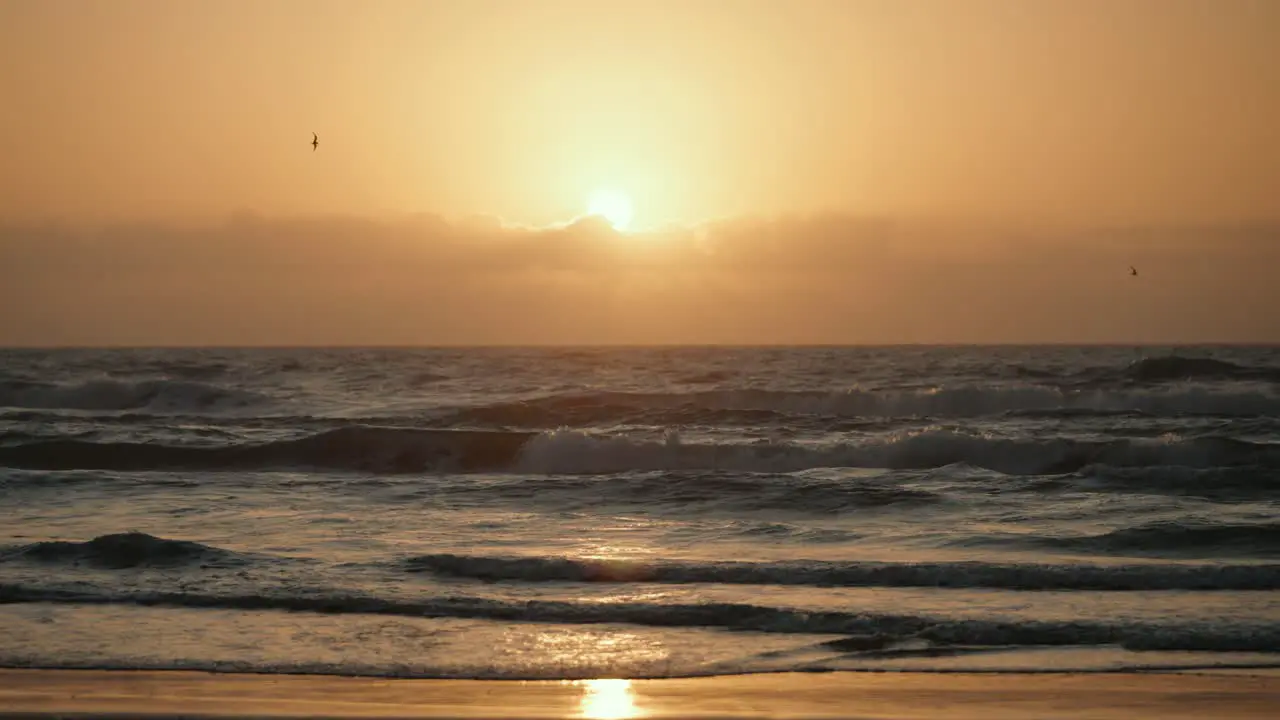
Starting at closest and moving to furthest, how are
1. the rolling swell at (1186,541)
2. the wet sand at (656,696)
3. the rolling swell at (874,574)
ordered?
the wet sand at (656,696), the rolling swell at (874,574), the rolling swell at (1186,541)

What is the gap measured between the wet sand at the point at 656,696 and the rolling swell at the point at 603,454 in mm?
16613

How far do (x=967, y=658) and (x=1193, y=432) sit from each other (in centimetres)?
2258

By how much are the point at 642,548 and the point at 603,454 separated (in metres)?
12.1

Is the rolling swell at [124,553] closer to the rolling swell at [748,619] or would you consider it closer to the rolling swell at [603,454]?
the rolling swell at [748,619]

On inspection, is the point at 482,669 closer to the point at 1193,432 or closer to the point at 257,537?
the point at 257,537

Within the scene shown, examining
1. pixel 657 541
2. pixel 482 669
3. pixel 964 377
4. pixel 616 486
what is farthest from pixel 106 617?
pixel 964 377

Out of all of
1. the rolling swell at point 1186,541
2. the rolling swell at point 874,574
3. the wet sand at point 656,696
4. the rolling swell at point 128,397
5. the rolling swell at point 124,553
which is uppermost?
the wet sand at point 656,696

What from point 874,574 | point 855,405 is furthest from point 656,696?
point 855,405

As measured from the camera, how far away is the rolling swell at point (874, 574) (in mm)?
11852

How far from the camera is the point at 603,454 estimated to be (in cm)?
2630

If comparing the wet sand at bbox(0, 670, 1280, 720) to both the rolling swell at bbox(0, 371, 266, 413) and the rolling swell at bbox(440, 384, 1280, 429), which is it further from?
the rolling swell at bbox(0, 371, 266, 413)

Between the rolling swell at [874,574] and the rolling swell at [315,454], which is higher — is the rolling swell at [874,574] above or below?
above

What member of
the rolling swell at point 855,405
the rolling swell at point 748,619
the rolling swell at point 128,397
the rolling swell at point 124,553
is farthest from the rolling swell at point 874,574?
the rolling swell at point 128,397

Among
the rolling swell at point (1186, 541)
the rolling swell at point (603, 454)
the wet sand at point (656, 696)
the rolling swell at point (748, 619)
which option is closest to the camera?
the wet sand at point (656, 696)
